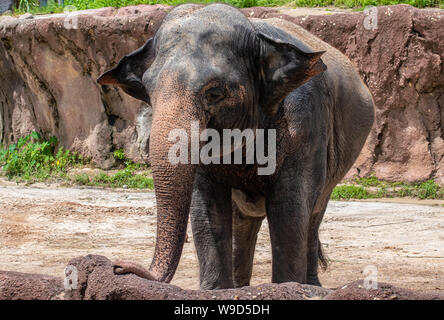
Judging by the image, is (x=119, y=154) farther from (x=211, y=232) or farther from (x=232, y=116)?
(x=232, y=116)

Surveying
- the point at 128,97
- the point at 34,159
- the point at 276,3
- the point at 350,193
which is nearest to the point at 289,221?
the point at 350,193

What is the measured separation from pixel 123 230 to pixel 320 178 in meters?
3.76

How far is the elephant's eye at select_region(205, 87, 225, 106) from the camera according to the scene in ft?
10.7

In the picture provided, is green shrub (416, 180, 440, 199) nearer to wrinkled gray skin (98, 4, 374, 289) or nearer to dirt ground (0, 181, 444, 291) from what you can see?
dirt ground (0, 181, 444, 291)

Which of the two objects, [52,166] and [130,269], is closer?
[130,269]

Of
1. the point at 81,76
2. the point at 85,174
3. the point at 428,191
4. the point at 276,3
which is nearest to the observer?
the point at 428,191

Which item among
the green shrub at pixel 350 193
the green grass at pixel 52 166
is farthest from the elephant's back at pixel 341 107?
the green grass at pixel 52 166

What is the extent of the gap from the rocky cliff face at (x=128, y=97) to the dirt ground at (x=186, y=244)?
127 centimetres

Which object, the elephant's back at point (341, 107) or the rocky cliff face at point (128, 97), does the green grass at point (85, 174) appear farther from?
the elephant's back at point (341, 107)

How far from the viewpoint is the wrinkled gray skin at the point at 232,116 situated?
2967 mm

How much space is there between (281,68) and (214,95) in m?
0.52

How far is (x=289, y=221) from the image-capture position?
3877 millimetres

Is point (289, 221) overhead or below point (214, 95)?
below
